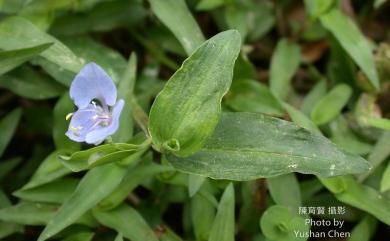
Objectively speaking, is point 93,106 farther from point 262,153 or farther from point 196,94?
point 262,153

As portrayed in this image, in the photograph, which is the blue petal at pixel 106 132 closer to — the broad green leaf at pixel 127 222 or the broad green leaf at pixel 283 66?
the broad green leaf at pixel 127 222

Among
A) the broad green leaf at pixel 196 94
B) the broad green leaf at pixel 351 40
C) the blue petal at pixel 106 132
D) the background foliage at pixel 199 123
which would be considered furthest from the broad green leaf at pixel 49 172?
the broad green leaf at pixel 351 40

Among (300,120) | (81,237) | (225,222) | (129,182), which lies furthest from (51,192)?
(300,120)

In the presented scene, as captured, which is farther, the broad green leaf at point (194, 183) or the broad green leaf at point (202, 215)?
the broad green leaf at point (202, 215)

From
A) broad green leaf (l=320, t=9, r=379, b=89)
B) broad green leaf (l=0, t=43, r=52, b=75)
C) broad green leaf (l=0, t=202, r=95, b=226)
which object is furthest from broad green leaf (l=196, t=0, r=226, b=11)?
broad green leaf (l=0, t=202, r=95, b=226)

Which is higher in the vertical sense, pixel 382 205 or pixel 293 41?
pixel 293 41

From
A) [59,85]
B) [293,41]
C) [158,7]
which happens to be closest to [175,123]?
[158,7]

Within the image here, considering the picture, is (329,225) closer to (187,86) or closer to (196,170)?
(196,170)
